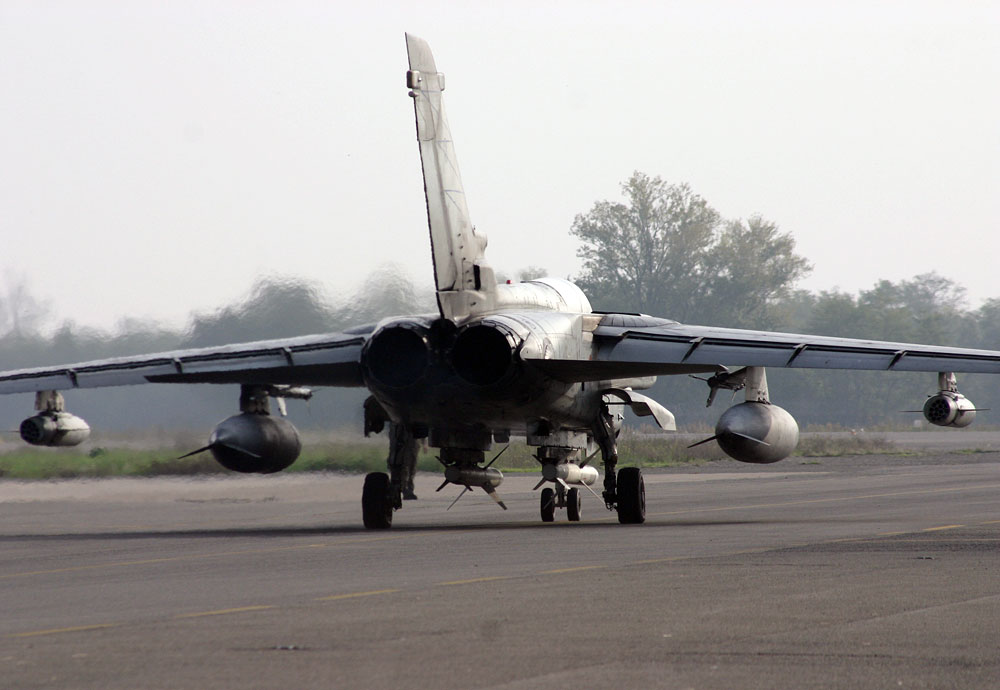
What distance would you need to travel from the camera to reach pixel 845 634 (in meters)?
9.55

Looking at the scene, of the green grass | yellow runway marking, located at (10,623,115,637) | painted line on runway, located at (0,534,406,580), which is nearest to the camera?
yellow runway marking, located at (10,623,115,637)

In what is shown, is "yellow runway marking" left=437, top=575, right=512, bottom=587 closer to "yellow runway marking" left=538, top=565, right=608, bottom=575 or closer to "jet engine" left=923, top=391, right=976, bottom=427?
"yellow runway marking" left=538, top=565, right=608, bottom=575

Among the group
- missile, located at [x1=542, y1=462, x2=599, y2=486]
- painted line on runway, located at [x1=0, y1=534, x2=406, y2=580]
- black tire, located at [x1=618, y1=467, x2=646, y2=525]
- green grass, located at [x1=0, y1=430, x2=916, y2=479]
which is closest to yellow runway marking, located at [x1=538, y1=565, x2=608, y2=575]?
painted line on runway, located at [x1=0, y1=534, x2=406, y2=580]

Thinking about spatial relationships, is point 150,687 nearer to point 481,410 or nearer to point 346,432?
point 481,410

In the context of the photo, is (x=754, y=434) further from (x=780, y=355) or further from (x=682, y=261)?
(x=682, y=261)

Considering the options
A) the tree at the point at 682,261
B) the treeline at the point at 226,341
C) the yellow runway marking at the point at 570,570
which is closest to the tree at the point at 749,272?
the tree at the point at 682,261

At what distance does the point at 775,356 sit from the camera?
70.8ft

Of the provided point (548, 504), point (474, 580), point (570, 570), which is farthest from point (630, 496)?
point (474, 580)

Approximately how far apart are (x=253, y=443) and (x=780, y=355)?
318 inches

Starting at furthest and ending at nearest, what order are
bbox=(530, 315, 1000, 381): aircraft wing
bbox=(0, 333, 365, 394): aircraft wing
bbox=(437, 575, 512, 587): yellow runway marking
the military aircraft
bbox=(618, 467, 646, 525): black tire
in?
bbox=(0, 333, 365, 394): aircraft wing
bbox=(618, 467, 646, 525): black tire
bbox=(530, 315, 1000, 381): aircraft wing
the military aircraft
bbox=(437, 575, 512, 587): yellow runway marking

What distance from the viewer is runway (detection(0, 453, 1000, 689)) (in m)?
8.28

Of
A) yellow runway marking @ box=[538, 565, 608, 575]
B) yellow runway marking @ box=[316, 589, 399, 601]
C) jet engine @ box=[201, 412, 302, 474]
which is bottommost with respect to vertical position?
yellow runway marking @ box=[538, 565, 608, 575]

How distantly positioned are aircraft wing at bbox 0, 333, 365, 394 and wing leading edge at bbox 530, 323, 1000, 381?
12.7ft

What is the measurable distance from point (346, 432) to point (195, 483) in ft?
12.4
